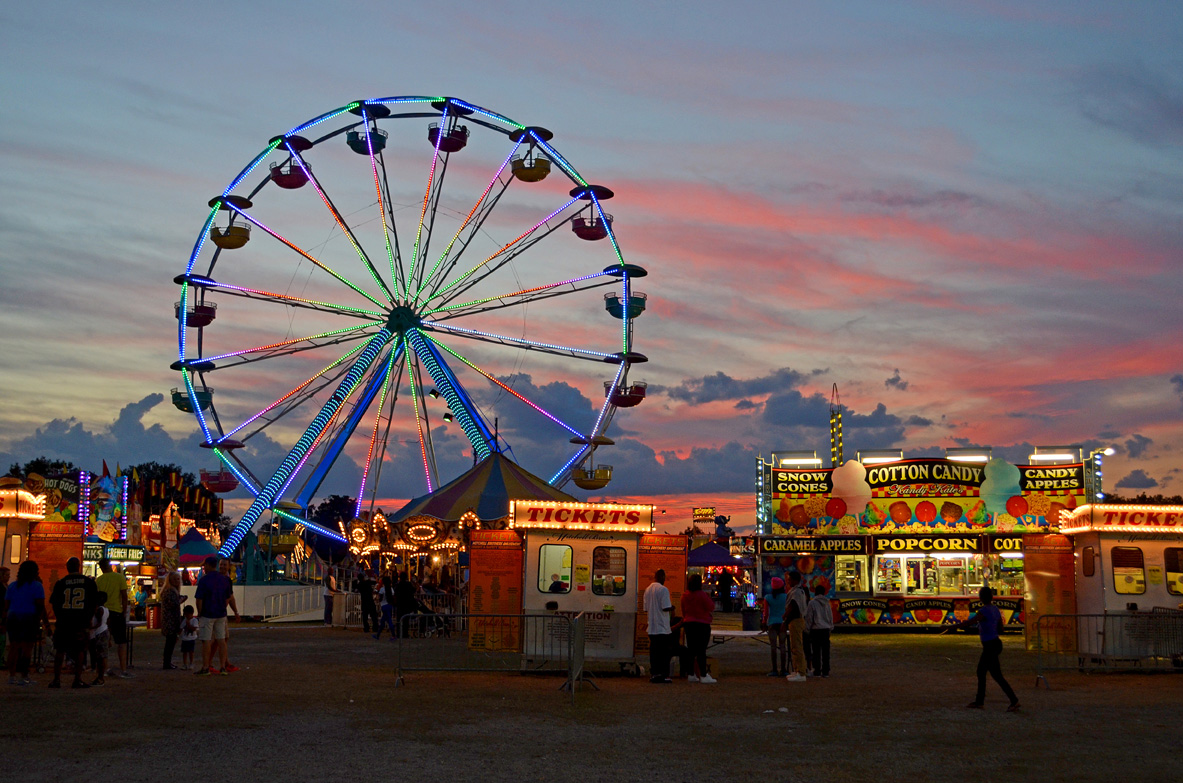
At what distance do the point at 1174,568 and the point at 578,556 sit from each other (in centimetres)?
914

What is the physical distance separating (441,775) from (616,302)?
1014 inches

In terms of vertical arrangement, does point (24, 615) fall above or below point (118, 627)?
above

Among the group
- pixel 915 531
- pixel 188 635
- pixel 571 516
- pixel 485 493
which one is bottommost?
pixel 188 635

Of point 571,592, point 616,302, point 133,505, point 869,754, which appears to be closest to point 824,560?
point 616,302

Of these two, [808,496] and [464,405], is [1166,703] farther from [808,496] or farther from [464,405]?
[464,405]

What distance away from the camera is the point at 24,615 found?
45.6ft

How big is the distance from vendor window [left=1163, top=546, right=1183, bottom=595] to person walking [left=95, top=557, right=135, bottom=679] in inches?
592

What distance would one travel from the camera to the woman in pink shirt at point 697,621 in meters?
15.6

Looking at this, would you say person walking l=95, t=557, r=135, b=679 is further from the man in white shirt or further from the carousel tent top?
the carousel tent top

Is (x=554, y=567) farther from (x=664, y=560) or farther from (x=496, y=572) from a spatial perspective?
(x=664, y=560)

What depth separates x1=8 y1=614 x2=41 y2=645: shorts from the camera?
13859 mm

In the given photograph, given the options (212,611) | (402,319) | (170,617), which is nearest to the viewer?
(212,611)

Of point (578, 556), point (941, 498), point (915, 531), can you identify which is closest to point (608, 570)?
point (578, 556)

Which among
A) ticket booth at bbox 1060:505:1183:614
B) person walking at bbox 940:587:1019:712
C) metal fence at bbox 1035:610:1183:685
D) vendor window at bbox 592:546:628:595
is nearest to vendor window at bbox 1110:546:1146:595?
ticket booth at bbox 1060:505:1183:614
